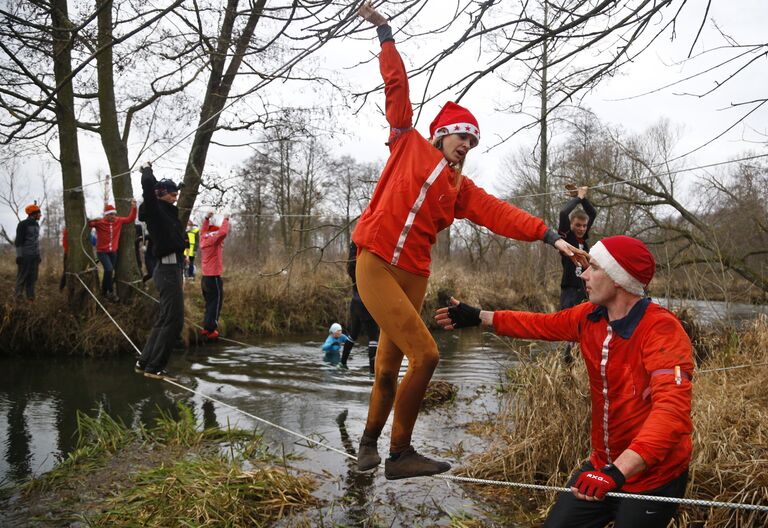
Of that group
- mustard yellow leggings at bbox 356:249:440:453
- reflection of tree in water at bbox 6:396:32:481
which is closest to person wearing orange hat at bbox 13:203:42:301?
reflection of tree in water at bbox 6:396:32:481

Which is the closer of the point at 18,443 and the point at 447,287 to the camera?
the point at 18,443

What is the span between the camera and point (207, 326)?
11.2 meters

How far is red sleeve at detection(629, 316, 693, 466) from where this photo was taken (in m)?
2.28

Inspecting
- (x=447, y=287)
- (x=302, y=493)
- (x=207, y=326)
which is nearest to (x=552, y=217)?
(x=447, y=287)

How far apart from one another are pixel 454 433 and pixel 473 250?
22.2 metres

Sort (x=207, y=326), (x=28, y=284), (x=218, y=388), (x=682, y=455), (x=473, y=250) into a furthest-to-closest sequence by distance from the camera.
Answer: (x=473, y=250)
(x=28, y=284)
(x=207, y=326)
(x=218, y=388)
(x=682, y=455)

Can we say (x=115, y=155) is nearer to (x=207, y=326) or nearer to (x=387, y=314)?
(x=207, y=326)

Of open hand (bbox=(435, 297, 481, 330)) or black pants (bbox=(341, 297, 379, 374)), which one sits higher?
open hand (bbox=(435, 297, 481, 330))

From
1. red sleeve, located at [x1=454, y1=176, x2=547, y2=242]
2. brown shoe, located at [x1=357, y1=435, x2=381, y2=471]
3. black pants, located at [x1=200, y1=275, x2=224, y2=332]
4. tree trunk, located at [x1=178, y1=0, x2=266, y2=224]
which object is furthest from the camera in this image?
black pants, located at [x1=200, y1=275, x2=224, y2=332]

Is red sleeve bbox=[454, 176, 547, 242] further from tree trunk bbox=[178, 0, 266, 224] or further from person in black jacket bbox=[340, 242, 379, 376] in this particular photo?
tree trunk bbox=[178, 0, 266, 224]

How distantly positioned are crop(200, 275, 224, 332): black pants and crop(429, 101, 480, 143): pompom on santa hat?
313 inches

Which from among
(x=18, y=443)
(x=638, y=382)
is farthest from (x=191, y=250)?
(x=638, y=382)

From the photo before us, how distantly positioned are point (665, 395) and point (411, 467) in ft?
5.14

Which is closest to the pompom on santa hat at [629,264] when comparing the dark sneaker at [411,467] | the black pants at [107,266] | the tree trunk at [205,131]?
the dark sneaker at [411,467]
